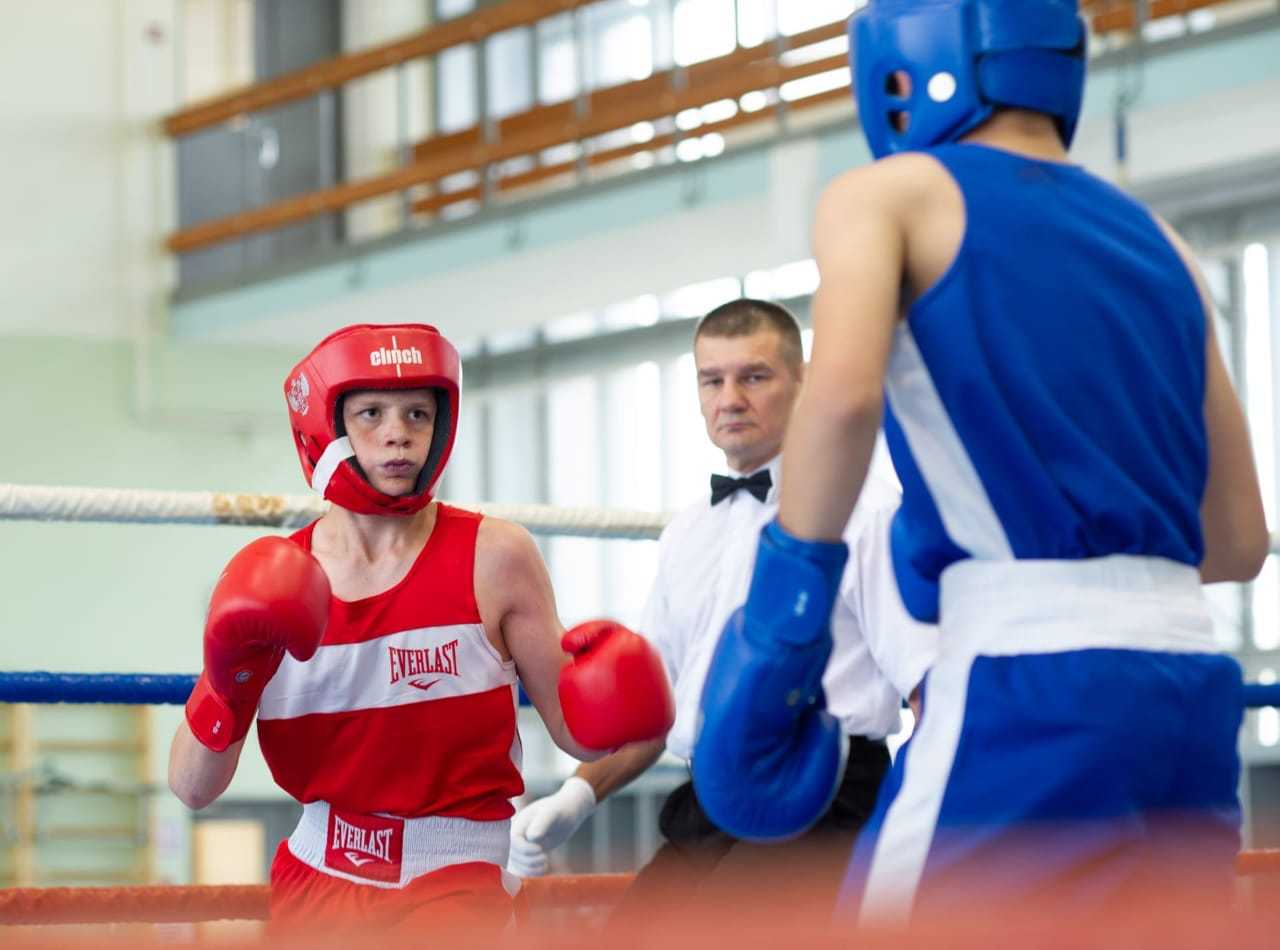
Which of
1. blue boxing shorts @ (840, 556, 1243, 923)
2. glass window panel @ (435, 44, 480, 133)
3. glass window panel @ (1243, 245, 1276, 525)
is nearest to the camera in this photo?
blue boxing shorts @ (840, 556, 1243, 923)

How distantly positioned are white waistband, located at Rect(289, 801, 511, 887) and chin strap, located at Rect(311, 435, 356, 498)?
39 centimetres

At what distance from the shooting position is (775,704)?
1370 mm

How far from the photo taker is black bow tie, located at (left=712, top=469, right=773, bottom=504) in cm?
269

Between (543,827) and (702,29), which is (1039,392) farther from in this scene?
(702,29)

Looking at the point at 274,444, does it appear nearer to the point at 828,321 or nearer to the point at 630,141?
the point at 630,141

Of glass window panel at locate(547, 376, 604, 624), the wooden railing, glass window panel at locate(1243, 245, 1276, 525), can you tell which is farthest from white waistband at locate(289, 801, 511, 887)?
glass window panel at locate(547, 376, 604, 624)

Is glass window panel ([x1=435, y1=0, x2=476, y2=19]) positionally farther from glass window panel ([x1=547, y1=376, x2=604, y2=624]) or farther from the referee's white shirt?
the referee's white shirt

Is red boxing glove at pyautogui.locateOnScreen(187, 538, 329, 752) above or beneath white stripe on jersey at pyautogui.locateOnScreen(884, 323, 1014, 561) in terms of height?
beneath

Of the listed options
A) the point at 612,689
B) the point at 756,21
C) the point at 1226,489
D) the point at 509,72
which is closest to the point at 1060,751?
the point at 1226,489

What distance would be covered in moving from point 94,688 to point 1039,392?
5.41 feet

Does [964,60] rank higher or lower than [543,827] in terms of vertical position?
higher

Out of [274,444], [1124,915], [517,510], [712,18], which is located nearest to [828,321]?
[1124,915]

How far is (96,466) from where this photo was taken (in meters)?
9.75

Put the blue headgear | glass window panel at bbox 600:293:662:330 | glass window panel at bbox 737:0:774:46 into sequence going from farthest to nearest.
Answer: glass window panel at bbox 600:293:662:330 → glass window panel at bbox 737:0:774:46 → the blue headgear
